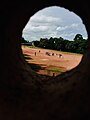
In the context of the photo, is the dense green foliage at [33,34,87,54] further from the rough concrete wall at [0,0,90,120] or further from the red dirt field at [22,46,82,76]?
the rough concrete wall at [0,0,90,120]

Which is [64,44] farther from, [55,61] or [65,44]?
[55,61]

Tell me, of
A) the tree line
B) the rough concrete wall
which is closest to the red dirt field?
the tree line

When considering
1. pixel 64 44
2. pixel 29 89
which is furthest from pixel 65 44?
pixel 29 89

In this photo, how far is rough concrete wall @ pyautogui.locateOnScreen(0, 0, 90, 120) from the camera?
15.8 ft

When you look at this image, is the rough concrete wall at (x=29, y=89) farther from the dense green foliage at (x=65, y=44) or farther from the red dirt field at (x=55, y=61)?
the dense green foliage at (x=65, y=44)

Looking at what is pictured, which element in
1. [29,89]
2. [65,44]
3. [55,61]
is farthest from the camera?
[65,44]

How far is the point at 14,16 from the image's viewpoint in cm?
530

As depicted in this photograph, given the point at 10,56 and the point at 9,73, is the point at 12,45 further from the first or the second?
the point at 9,73

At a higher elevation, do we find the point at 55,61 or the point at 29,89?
the point at 29,89

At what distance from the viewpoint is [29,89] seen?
5.47 m

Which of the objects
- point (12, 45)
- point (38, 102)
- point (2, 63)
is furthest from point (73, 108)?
point (12, 45)

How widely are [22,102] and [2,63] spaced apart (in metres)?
0.75

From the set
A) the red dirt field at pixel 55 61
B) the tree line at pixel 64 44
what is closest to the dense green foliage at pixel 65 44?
the tree line at pixel 64 44

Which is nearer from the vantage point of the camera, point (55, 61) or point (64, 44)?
point (55, 61)
